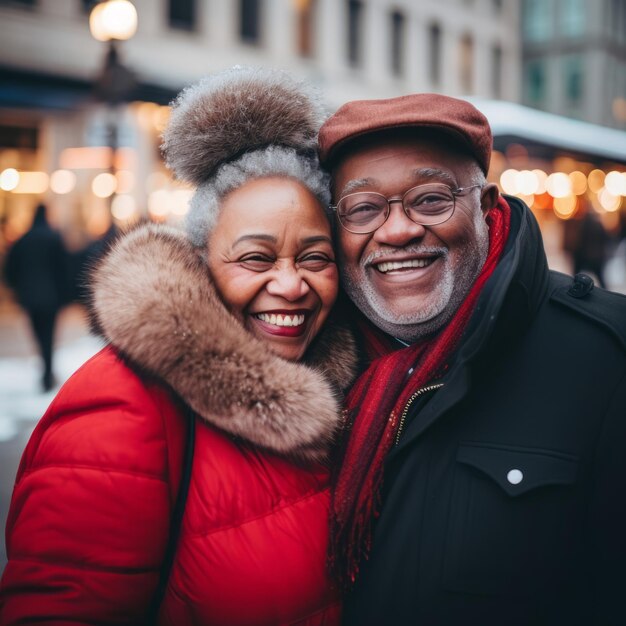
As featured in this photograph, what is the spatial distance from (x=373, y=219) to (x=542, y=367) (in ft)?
2.38

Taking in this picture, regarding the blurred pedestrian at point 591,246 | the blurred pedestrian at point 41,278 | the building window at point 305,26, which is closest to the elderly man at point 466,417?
the blurred pedestrian at point 41,278

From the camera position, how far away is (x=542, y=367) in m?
1.94

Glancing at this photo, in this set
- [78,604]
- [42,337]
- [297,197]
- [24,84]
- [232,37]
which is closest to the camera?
[78,604]

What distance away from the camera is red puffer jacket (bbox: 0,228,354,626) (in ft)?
5.46

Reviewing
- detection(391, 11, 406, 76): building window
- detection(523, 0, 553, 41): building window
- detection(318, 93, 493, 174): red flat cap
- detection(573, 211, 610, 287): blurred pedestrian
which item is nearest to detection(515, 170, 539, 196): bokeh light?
detection(573, 211, 610, 287): blurred pedestrian

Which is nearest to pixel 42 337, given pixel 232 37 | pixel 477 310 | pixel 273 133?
pixel 273 133

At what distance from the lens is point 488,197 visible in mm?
2342

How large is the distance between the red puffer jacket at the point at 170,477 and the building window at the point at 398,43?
23.9 metres

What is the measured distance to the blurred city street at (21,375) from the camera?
5.76m

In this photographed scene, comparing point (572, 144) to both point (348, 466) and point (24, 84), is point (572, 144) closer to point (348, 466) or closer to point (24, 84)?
point (348, 466)

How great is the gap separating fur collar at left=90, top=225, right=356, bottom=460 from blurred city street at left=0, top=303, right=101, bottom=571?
1.78 metres

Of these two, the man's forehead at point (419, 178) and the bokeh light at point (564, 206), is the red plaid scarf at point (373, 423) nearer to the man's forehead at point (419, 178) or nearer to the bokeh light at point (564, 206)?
the man's forehead at point (419, 178)

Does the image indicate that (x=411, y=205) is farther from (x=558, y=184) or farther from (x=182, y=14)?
(x=182, y=14)

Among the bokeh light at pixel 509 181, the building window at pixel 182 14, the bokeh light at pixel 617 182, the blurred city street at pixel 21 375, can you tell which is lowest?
the blurred city street at pixel 21 375
